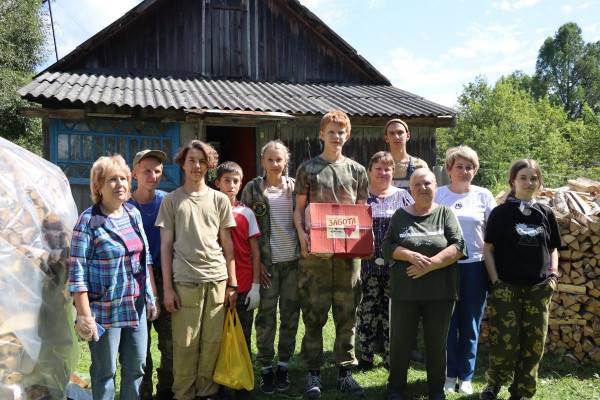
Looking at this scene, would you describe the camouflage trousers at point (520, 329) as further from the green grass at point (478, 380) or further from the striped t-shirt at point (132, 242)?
the striped t-shirt at point (132, 242)

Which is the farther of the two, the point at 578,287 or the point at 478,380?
the point at 578,287

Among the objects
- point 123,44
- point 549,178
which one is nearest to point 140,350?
point 123,44

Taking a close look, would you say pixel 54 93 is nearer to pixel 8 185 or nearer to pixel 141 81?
pixel 141 81

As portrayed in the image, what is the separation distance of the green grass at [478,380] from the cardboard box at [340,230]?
1.14 meters

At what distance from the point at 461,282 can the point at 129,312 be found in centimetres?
240

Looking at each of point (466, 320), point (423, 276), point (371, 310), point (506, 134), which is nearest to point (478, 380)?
point (466, 320)

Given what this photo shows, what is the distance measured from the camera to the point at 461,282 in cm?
385

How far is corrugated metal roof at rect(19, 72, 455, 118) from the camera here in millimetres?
7469

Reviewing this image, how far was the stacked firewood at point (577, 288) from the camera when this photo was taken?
15.6ft

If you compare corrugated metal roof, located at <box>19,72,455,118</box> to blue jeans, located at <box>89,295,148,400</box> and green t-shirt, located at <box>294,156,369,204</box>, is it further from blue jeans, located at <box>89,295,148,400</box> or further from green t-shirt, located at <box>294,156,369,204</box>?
blue jeans, located at <box>89,295,148,400</box>

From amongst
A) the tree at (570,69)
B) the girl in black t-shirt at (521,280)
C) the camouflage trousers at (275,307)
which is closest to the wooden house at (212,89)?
the camouflage trousers at (275,307)

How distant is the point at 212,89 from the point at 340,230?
6.18 metres

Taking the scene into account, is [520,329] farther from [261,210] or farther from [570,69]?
[570,69]

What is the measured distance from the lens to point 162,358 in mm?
3656
